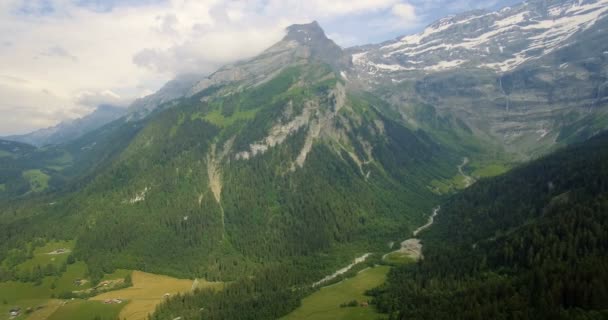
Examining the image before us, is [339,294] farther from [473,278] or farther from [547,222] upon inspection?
[547,222]

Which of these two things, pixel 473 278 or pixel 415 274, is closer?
pixel 473 278

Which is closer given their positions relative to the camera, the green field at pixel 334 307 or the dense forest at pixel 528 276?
the dense forest at pixel 528 276

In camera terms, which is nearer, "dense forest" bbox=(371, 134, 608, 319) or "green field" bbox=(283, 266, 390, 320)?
"dense forest" bbox=(371, 134, 608, 319)

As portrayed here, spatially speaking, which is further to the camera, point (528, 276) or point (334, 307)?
point (334, 307)

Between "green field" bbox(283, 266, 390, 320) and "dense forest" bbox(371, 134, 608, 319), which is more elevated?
"dense forest" bbox(371, 134, 608, 319)

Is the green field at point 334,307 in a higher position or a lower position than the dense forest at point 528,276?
lower

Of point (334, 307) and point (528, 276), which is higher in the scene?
point (528, 276)

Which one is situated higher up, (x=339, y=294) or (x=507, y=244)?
(x=507, y=244)

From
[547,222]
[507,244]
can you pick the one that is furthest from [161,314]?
[547,222]

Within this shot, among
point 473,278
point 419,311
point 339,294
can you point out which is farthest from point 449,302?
point 339,294

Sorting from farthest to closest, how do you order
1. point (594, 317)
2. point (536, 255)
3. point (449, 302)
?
point (536, 255) → point (449, 302) → point (594, 317)

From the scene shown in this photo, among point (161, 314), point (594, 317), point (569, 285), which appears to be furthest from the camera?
A: point (161, 314)
